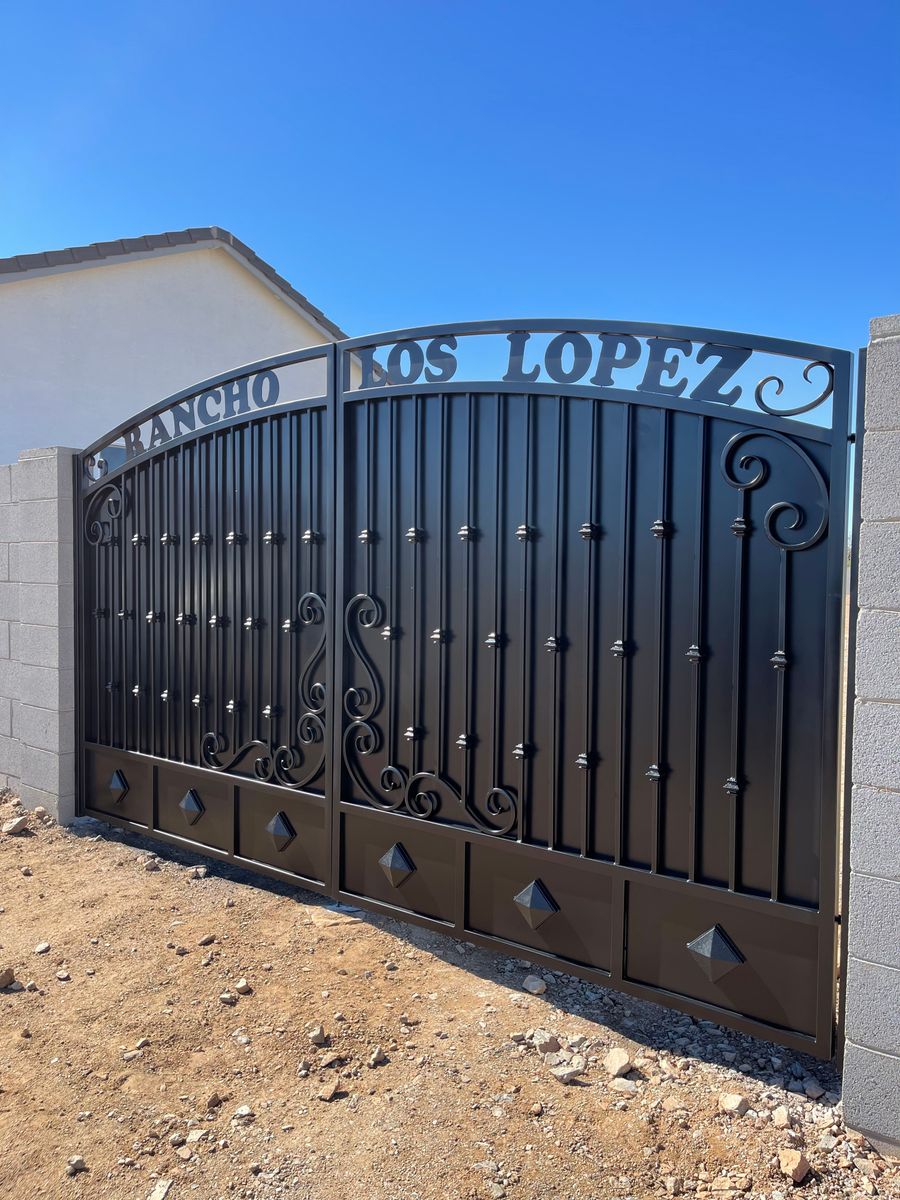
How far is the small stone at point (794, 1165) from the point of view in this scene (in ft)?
6.59

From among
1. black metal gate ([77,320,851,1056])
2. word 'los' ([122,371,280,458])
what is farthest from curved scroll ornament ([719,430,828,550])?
word 'los' ([122,371,280,458])

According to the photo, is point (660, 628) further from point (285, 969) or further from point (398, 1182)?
point (285, 969)

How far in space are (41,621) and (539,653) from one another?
3372mm

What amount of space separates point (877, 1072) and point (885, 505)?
152 centimetres

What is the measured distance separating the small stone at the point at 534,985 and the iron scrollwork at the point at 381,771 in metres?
0.57

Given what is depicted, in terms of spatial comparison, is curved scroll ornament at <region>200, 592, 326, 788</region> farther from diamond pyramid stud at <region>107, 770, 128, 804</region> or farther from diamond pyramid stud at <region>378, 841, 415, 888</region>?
diamond pyramid stud at <region>107, 770, 128, 804</region>

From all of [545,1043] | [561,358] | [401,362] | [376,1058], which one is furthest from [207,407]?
[545,1043]

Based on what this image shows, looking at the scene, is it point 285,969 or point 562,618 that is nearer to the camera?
point 562,618

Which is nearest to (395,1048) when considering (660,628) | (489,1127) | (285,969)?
(489,1127)

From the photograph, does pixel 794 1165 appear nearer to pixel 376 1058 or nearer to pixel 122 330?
pixel 376 1058

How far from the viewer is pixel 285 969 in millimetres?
3074

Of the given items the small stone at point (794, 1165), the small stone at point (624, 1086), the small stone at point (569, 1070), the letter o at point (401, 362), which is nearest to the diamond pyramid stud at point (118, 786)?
the letter o at point (401, 362)

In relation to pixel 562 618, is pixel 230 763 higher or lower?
lower

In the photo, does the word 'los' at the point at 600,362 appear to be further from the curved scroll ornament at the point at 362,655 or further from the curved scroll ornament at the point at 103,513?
the curved scroll ornament at the point at 103,513
